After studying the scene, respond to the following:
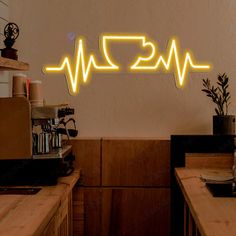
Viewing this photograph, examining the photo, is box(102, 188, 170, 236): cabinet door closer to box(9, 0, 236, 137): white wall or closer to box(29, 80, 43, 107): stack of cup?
box(9, 0, 236, 137): white wall

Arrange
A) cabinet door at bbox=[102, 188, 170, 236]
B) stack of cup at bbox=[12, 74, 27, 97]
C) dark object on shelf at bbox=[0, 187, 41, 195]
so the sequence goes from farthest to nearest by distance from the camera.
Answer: cabinet door at bbox=[102, 188, 170, 236] → stack of cup at bbox=[12, 74, 27, 97] → dark object on shelf at bbox=[0, 187, 41, 195]

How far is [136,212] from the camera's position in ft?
12.2

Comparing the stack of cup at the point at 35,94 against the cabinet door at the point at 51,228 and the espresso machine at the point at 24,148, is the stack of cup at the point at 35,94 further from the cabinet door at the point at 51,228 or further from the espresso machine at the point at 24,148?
the cabinet door at the point at 51,228

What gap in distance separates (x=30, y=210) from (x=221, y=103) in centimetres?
212

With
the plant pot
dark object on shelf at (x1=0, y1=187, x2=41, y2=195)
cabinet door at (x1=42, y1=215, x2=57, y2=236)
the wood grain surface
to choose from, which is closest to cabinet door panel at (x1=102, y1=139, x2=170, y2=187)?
the wood grain surface

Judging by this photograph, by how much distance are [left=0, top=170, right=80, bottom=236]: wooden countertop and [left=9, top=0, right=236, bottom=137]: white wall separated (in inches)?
48.0

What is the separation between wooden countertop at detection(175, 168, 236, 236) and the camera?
5.99 ft

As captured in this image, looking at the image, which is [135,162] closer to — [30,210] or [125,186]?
[125,186]

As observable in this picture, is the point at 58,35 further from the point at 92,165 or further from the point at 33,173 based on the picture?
the point at 33,173

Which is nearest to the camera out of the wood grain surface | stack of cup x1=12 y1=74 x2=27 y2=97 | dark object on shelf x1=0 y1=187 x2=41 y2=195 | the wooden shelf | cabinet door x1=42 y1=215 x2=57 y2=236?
cabinet door x1=42 y1=215 x2=57 y2=236

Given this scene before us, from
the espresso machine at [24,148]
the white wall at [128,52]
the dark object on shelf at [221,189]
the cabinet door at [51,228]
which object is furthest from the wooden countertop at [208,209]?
the white wall at [128,52]

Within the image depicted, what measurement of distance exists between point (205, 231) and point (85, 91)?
94.6 inches

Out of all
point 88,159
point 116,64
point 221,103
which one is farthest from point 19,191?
point 221,103

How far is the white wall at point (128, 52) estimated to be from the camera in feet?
12.9
